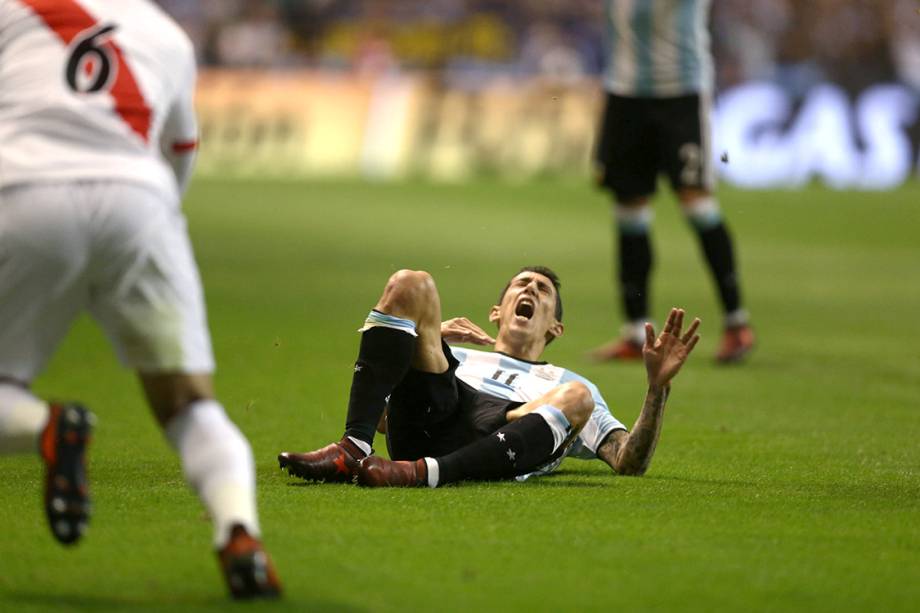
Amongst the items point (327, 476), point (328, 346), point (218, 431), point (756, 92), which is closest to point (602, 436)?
point (327, 476)

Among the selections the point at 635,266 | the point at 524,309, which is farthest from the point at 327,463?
the point at 635,266

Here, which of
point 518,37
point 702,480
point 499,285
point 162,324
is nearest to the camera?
point 162,324

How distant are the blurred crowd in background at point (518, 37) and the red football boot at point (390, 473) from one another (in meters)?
17.8

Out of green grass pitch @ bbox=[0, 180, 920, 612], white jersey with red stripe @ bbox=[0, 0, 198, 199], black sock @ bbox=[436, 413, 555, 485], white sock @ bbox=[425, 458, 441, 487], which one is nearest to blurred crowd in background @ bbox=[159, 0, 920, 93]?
green grass pitch @ bbox=[0, 180, 920, 612]

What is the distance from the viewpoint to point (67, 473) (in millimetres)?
3875

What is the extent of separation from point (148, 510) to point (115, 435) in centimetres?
203

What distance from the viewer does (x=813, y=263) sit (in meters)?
16.2

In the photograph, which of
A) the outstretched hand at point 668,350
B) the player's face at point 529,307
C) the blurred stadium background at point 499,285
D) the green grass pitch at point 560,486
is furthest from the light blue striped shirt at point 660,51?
the outstretched hand at point 668,350

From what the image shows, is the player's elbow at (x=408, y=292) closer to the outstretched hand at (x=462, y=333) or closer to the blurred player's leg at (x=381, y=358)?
the blurred player's leg at (x=381, y=358)

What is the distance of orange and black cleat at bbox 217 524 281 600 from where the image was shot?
3.74 meters

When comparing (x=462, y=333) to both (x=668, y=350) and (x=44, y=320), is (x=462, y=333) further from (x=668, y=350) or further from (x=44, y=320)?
(x=44, y=320)

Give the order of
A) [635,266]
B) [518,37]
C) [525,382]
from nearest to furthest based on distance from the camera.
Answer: [525,382] < [635,266] < [518,37]

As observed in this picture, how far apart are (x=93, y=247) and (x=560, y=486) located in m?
2.24

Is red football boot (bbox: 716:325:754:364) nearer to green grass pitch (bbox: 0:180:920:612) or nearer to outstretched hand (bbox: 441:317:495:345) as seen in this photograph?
green grass pitch (bbox: 0:180:920:612)
